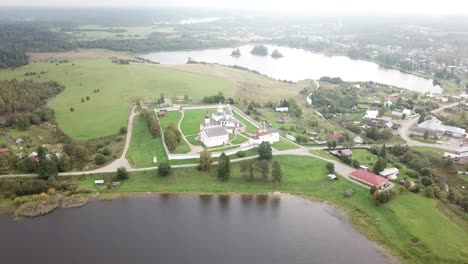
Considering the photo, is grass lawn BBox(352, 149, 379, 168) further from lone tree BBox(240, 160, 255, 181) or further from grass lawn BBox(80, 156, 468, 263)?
lone tree BBox(240, 160, 255, 181)

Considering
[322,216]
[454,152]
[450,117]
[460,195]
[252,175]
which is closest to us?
[322,216]

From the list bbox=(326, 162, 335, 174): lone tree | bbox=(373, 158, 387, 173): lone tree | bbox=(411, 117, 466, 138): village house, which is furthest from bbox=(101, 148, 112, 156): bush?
bbox=(411, 117, 466, 138): village house

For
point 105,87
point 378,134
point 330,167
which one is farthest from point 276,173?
point 105,87

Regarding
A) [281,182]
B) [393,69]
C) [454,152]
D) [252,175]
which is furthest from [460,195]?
[393,69]

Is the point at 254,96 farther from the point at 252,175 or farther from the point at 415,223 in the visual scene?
the point at 415,223

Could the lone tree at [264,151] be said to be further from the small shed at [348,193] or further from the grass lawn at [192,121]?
the grass lawn at [192,121]

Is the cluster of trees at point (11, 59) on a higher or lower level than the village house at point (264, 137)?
higher

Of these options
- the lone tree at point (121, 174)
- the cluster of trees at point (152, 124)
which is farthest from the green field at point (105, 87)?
the lone tree at point (121, 174)
